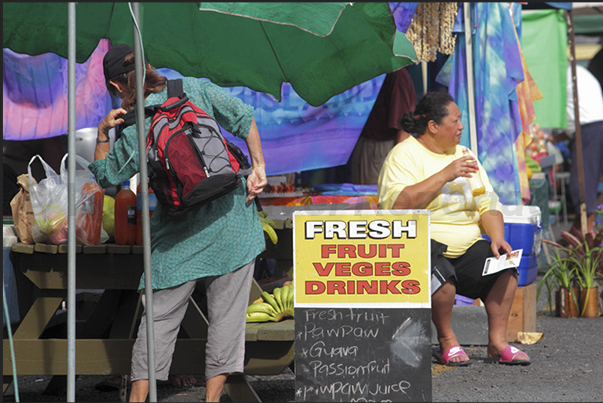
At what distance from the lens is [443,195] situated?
16.1ft

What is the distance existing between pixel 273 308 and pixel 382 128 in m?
2.83

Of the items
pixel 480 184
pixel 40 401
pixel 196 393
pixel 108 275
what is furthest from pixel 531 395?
pixel 40 401

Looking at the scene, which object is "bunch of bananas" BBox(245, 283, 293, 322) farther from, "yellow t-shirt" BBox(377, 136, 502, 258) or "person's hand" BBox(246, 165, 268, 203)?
"yellow t-shirt" BBox(377, 136, 502, 258)

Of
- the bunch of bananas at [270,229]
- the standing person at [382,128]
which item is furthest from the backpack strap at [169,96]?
the standing person at [382,128]

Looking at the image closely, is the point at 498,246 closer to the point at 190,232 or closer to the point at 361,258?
the point at 361,258

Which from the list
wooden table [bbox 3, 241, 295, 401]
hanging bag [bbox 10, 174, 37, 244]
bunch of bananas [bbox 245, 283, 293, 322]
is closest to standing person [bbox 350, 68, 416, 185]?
bunch of bananas [bbox 245, 283, 293, 322]

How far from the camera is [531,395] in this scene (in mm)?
4238

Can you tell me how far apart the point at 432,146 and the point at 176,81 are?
193 centimetres

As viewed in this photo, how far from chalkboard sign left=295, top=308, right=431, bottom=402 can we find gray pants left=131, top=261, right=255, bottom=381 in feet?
0.94

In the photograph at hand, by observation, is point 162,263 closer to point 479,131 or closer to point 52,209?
point 52,209

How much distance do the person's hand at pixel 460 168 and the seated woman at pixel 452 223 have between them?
0.75ft

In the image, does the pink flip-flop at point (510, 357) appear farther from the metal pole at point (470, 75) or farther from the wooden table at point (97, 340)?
the metal pole at point (470, 75)

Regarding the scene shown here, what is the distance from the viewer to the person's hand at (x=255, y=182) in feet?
12.4

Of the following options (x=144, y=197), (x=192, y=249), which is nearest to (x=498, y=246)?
(x=192, y=249)
